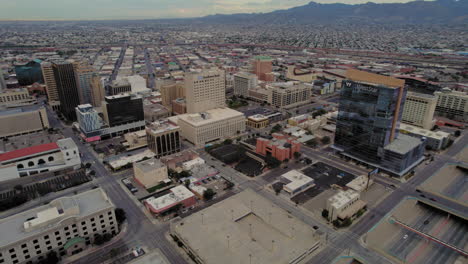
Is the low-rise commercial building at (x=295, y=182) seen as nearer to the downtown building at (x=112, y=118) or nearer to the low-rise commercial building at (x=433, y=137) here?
the low-rise commercial building at (x=433, y=137)

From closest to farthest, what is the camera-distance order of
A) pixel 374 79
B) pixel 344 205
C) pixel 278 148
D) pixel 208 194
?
1. pixel 344 205
2. pixel 208 194
3. pixel 374 79
4. pixel 278 148

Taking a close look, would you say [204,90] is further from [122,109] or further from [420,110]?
[420,110]

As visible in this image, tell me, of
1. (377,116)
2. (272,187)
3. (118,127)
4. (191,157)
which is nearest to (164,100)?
(118,127)

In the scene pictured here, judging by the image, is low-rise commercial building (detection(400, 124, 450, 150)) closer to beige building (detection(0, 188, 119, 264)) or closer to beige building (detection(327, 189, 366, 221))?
beige building (detection(327, 189, 366, 221))

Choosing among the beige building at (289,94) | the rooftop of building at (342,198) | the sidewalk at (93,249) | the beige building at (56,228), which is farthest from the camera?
the beige building at (289,94)

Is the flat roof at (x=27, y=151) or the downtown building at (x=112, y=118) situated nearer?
the flat roof at (x=27, y=151)

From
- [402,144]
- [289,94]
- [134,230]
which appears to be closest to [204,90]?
[289,94]

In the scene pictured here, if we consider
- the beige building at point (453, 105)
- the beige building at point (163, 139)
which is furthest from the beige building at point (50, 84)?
the beige building at point (453, 105)
